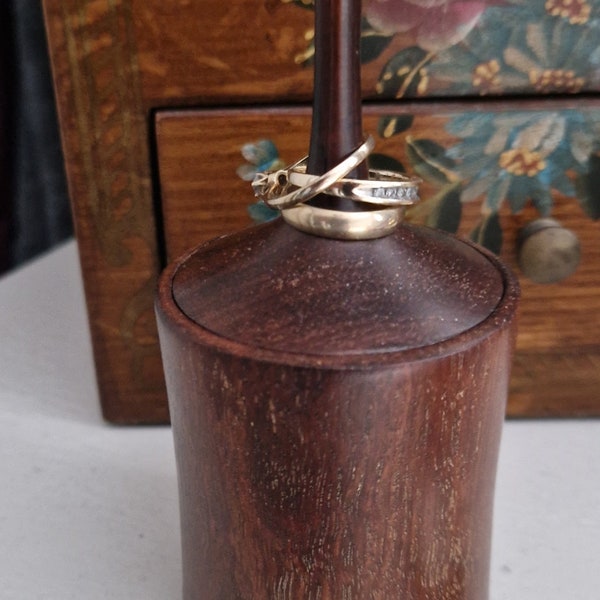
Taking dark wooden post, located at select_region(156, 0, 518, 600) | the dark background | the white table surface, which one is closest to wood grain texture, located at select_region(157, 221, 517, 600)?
dark wooden post, located at select_region(156, 0, 518, 600)

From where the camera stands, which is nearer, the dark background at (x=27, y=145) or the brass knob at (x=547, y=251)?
the brass knob at (x=547, y=251)

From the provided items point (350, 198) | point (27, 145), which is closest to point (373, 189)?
point (350, 198)

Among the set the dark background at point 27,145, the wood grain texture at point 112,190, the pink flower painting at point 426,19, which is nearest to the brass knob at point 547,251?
the pink flower painting at point 426,19

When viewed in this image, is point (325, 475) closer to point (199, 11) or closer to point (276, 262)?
point (276, 262)

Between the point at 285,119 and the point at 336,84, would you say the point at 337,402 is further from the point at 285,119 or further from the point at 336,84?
the point at 285,119

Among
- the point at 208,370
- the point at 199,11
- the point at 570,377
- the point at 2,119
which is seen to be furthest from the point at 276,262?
the point at 2,119

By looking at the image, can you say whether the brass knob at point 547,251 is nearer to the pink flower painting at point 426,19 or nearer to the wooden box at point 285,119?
the wooden box at point 285,119
